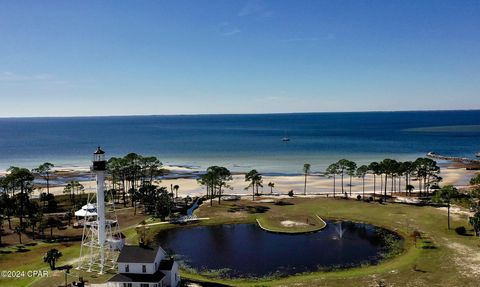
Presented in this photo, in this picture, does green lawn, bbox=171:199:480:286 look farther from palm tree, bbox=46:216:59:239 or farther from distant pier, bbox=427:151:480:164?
distant pier, bbox=427:151:480:164

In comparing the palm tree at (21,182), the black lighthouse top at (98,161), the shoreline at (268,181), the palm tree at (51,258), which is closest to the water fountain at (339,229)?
the shoreline at (268,181)

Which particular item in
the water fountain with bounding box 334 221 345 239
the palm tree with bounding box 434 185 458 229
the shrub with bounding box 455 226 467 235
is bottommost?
the water fountain with bounding box 334 221 345 239

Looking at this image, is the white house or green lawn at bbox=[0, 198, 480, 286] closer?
the white house

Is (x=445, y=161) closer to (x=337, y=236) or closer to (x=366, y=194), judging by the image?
(x=366, y=194)

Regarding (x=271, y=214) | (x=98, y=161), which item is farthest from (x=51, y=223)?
(x=271, y=214)

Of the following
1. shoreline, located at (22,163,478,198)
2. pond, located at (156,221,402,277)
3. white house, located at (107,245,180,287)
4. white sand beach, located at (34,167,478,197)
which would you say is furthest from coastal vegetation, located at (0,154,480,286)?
white sand beach, located at (34,167,478,197)

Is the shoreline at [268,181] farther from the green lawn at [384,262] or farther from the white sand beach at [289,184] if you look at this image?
the green lawn at [384,262]

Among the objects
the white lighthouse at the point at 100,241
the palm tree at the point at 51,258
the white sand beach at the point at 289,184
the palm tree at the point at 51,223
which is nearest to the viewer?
the white lighthouse at the point at 100,241
